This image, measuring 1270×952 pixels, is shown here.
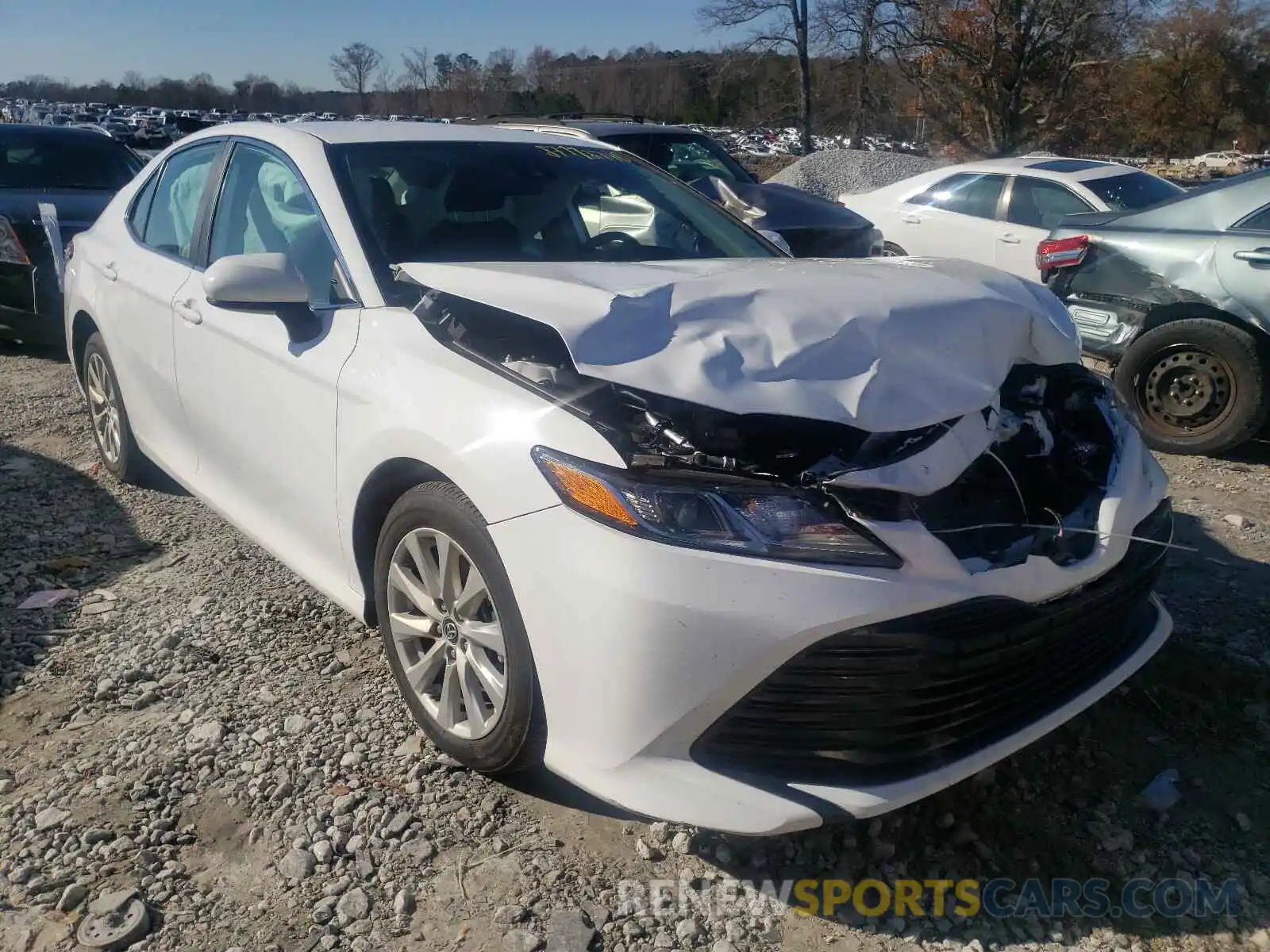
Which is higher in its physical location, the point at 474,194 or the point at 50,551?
the point at 474,194

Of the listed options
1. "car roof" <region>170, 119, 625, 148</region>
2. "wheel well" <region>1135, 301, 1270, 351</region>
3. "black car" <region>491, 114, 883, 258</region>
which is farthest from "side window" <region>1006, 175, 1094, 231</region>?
"car roof" <region>170, 119, 625, 148</region>

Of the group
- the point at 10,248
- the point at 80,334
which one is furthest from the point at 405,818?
the point at 10,248

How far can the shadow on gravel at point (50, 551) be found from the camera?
3.60 meters

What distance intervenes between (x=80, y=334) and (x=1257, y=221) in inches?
228

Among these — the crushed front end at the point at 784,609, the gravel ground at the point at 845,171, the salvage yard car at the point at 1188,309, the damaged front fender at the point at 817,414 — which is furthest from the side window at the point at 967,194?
the gravel ground at the point at 845,171

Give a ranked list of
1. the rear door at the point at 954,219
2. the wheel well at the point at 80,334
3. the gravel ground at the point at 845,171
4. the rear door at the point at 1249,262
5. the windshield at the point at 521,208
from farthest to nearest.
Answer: the gravel ground at the point at 845,171, the rear door at the point at 954,219, the rear door at the point at 1249,262, the wheel well at the point at 80,334, the windshield at the point at 521,208

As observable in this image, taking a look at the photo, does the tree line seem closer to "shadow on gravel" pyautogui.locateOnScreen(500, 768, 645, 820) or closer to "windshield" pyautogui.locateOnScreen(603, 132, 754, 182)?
"windshield" pyautogui.locateOnScreen(603, 132, 754, 182)

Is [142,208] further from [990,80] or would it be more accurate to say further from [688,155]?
[990,80]

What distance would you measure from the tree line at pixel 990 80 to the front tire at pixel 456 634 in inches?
808

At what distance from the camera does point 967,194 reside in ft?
32.0

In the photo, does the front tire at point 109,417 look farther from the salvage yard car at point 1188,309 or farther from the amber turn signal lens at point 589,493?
the salvage yard car at point 1188,309

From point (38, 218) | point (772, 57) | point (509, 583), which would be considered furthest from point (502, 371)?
point (772, 57)

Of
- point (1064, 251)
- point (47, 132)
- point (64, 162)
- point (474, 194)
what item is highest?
point (47, 132)

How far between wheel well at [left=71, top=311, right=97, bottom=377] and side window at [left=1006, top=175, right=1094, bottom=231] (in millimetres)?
7410
